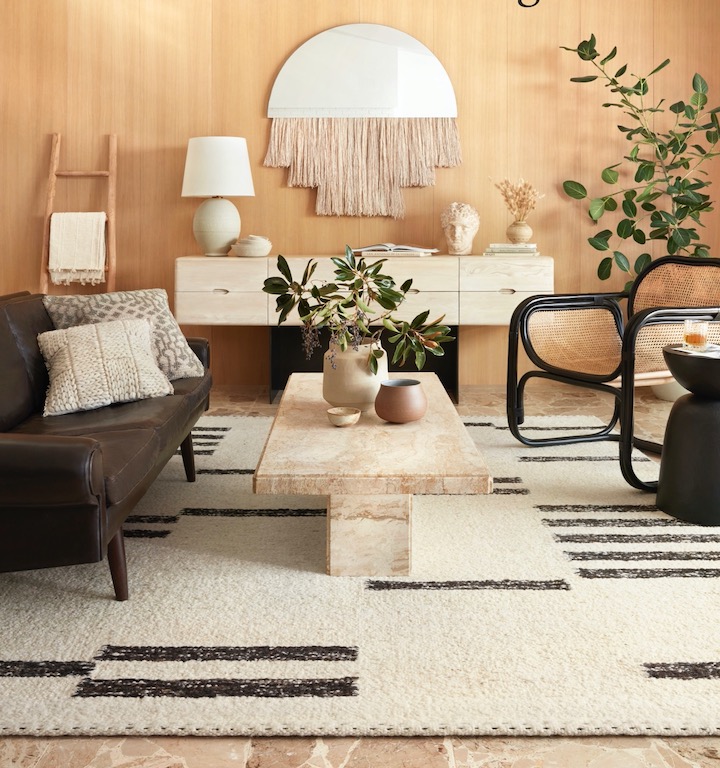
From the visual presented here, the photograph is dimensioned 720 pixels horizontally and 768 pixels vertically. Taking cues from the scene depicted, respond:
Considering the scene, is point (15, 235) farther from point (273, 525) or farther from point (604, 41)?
point (604, 41)

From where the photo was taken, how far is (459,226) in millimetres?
4770

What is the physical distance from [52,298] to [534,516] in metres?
1.90

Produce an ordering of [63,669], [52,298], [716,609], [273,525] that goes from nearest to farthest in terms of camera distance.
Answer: [63,669], [716,609], [273,525], [52,298]

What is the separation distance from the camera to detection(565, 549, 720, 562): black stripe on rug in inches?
101

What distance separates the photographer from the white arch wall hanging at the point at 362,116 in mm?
4926

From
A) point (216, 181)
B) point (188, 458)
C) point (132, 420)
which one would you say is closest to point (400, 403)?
point (132, 420)

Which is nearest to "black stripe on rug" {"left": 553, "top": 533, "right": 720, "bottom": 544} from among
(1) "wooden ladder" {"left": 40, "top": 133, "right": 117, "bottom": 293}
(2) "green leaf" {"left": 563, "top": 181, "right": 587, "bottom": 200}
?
(2) "green leaf" {"left": 563, "top": 181, "right": 587, "bottom": 200}

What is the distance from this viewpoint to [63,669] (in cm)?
190

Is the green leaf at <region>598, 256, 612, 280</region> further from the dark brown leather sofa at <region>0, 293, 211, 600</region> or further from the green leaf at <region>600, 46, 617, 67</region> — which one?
the dark brown leather sofa at <region>0, 293, 211, 600</region>

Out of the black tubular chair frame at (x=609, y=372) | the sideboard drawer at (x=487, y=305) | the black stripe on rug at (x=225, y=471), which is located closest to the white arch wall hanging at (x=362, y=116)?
the sideboard drawer at (x=487, y=305)

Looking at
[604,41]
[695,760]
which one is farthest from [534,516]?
[604,41]

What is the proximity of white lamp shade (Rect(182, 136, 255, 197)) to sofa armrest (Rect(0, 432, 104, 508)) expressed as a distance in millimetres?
2897

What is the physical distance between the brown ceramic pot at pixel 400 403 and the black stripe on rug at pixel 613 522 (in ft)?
2.03

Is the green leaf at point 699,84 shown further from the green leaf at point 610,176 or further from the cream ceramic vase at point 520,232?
the cream ceramic vase at point 520,232
